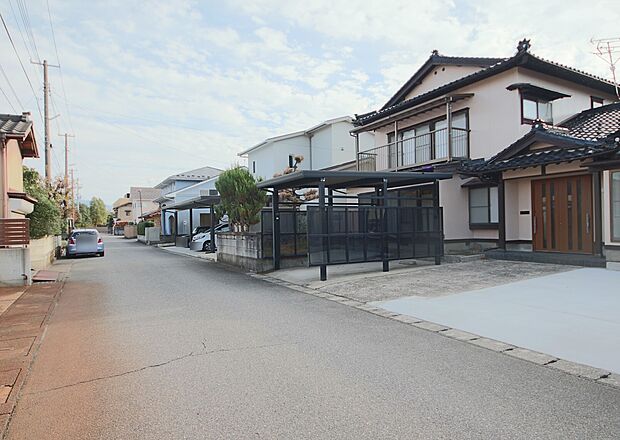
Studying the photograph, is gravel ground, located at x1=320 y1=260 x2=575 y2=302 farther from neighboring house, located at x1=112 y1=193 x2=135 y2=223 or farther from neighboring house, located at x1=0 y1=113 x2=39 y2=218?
neighboring house, located at x1=112 y1=193 x2=135 y2=223

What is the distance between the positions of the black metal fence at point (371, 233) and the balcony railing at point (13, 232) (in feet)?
24.1

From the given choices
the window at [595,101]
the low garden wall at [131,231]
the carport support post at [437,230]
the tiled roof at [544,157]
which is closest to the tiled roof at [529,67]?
the window at [595,101]

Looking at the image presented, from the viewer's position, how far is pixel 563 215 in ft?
39.2

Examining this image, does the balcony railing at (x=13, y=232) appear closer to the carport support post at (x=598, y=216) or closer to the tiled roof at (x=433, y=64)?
the carport support post at (x=598, y=216)

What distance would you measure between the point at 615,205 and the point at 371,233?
5.90 m

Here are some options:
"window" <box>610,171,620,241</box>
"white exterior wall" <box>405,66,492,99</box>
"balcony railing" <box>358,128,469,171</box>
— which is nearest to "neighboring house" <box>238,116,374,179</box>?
"balcony railing" <box>358,128,469,171</box>

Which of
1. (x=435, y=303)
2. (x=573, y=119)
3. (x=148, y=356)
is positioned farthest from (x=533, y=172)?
(x=148, y=356)

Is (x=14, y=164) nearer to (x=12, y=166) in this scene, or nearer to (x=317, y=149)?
(x=12, y=166)

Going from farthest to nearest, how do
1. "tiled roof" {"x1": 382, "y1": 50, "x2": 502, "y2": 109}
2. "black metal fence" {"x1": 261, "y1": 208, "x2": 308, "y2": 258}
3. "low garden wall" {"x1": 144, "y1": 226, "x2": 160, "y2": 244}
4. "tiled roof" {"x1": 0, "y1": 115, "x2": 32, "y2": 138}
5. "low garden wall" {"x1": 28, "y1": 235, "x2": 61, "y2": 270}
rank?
1. "low garden wall" {"x1": 144, "y1": 226, "x2": 160, "y2": 244}
2. "tiled roof" {"x1": 382, "y1": 50, "x2": 502, "y2": 109}
3. "low garden wall" {"x1": 28, "y1": 235, "x2": 61, "y2": 270}
4. "black metal fence" {"x1": 261, "y1": 208, "x2": 308, "y2": 258}
5. "tiled roof" {"x1": 0, "y1": 115, "x2": 32, "y2": 138}

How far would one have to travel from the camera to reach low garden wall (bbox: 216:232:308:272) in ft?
43.8

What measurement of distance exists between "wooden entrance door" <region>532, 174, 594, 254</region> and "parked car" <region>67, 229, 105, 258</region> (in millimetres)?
19316

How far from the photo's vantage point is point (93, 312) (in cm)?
790

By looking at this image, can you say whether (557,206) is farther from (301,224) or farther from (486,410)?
(486,410)

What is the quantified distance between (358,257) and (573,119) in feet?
32.2
